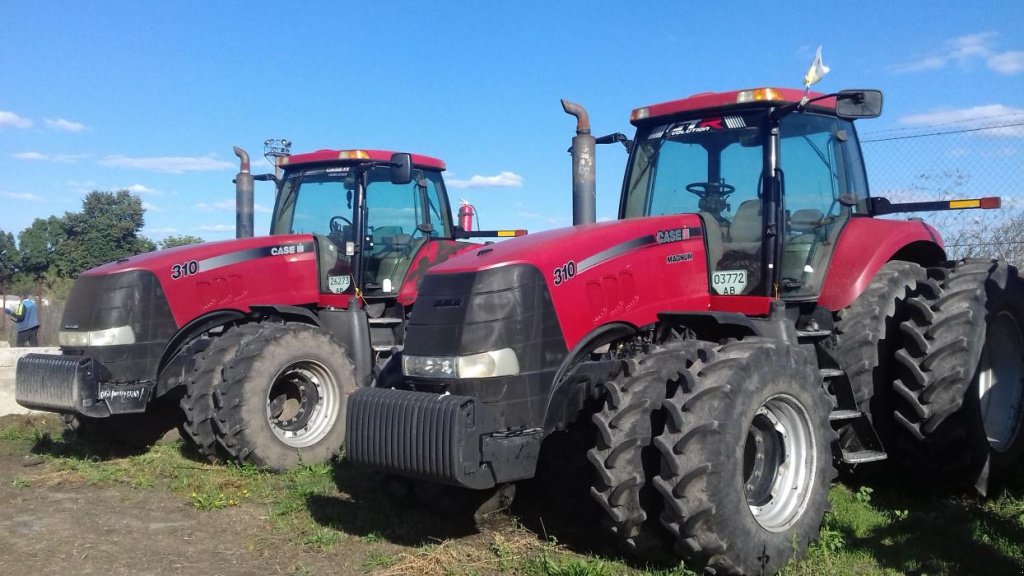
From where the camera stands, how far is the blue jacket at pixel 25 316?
1541cm

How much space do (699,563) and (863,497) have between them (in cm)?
176

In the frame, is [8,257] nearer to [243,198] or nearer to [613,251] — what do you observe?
[243,198]

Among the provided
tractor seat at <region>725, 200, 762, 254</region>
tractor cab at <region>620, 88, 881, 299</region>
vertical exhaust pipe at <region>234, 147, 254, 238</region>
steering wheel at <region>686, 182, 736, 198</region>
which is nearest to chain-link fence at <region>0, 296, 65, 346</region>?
vertical exhaust pipe at <region>234, 147, 254, 238</region>

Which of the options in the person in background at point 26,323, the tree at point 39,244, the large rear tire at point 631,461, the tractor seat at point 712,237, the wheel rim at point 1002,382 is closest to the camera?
the large rear tire at point 631,461

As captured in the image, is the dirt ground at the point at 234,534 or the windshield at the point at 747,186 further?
the windshield at the point at 747,186

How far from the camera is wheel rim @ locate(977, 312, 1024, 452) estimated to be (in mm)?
6059

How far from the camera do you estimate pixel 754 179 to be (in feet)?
18.8

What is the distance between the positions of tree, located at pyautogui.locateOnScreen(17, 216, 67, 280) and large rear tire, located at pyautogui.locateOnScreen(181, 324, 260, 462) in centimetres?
3217

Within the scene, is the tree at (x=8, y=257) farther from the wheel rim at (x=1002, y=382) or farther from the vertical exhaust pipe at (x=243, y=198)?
the wheel rim at (x=1002, y=382)

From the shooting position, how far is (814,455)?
4711 mm

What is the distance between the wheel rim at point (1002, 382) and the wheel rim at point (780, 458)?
1.97 meters

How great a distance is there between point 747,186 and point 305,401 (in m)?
4.08

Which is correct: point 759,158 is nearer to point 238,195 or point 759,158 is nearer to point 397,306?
point 397,306

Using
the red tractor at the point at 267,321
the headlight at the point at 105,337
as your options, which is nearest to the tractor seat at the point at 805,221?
the red tractor at the point at 267,321
